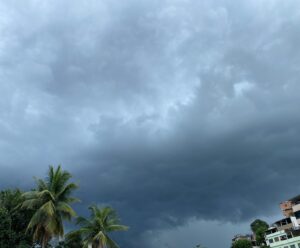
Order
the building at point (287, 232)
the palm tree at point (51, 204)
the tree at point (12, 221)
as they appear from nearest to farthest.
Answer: the palm tree at point (51, 204)
the tree at point (12, 221)
the building at point (287, 232)

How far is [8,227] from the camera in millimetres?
43438

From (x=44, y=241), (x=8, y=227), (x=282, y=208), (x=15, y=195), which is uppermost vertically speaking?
(x=282, y=208)

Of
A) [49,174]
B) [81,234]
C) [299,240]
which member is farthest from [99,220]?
[299,240]

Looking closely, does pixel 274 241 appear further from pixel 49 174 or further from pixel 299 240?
pixel 49 174

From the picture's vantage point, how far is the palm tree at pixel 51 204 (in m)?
39.0

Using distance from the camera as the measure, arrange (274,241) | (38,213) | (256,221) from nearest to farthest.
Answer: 1. (38,213)
2. (274,241)
3. (256,221)

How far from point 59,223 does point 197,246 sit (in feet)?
190

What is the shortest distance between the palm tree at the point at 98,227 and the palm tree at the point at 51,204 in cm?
543

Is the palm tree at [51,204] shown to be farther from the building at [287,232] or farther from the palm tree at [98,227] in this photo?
the building at [287,232]

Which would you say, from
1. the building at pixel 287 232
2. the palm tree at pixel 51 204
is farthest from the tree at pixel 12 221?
the building at pixel 287 232

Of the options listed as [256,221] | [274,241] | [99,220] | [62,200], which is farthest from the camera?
[256,221]

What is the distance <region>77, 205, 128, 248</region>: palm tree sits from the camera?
150ft

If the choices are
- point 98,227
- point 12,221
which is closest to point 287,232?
point 98,227

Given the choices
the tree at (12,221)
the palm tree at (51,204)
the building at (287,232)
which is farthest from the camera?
the building at (287,232)
